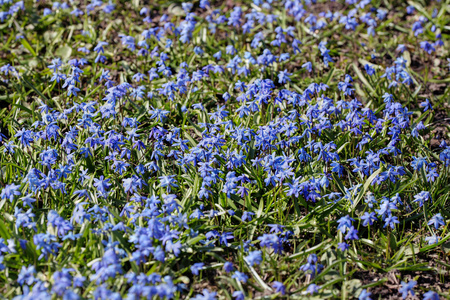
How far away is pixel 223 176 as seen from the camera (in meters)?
4.64

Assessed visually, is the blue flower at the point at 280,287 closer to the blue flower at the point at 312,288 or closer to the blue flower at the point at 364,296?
the blue flower at the point at 312,288

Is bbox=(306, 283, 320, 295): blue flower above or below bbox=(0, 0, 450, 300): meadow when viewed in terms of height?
below

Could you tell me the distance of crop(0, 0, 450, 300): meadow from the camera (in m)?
3.81

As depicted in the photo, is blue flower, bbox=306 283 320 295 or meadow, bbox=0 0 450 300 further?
meadow, bbox=0 0 450 300

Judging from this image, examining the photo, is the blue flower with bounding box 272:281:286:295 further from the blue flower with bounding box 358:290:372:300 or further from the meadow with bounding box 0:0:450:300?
the blue flower with bounding box 358:290:372:300

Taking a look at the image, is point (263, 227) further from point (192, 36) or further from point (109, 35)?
point (109, 35)

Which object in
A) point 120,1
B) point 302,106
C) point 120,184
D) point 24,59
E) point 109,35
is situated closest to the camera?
point 120,184

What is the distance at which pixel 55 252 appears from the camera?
3887 mm

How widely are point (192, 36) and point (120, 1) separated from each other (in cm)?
164

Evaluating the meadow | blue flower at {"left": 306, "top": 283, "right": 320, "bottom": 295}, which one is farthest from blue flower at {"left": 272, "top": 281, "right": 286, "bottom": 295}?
blue flower at {"left": 306, "top": 283, "right": 320, "bottom": 295}

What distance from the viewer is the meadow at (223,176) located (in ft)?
12.5

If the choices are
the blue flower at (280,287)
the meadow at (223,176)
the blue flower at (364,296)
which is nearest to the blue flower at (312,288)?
the meadow at (223,176)

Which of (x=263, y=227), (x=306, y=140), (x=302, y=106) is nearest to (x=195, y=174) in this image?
(x=263, y=227)

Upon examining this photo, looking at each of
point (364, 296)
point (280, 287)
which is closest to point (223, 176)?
point (280, 287)
